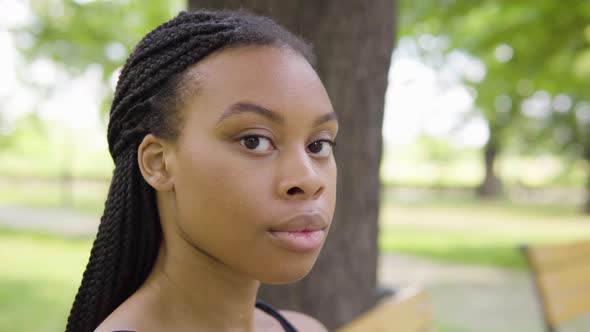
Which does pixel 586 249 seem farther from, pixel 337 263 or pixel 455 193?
pixel 455 193

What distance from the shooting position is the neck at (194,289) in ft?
4.02

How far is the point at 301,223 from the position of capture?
110 centimetres

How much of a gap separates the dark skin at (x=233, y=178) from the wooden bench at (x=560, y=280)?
76.1 inches

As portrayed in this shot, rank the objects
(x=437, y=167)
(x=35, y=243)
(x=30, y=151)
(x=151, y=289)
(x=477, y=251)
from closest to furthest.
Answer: (x=151, y=289)
(x=35, y=243)
(x=477, y=251)
(x=30, y=151)
(x=437, y=167)

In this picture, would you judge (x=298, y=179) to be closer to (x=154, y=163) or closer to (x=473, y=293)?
(x=154, y=163)

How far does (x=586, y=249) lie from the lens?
3029 millimetres

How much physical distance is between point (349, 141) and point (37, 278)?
22.5 feet

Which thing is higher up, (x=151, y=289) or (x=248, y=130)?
(x=248, y=130)

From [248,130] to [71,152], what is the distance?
16579mm

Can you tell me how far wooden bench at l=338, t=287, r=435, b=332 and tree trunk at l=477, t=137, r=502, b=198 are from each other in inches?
822

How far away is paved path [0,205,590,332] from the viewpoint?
6.29 metres

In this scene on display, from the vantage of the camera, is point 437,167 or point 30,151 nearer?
point 30,151

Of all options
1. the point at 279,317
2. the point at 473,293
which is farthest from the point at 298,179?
the point at 473,293

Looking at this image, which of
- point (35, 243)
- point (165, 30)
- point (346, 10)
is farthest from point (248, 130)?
point (35, 243)
